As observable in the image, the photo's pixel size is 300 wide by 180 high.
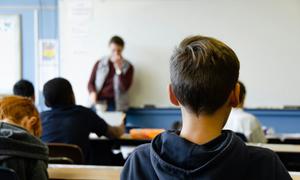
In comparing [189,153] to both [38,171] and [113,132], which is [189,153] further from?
[113,132]

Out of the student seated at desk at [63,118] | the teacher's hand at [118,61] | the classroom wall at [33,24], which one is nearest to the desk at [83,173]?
the student seated at desk at [63,118]

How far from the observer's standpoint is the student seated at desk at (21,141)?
1.65 meters

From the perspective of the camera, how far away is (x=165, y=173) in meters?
0.93

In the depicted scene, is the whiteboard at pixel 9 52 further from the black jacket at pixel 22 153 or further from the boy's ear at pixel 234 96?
the boy's ear at pixel 234 96

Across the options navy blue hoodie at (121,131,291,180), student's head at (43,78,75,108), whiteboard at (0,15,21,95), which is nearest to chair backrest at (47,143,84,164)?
student's head at (43,78,75,108)

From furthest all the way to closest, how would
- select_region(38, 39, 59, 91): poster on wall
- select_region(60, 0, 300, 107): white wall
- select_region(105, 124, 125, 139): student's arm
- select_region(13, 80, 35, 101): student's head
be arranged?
select_region(38, 39, 59, 91): poster on wall < select_region(60, 0, 300, 107): white wall < select_region(13, 80, 35, 101): student's head < select_region(105, 124, 125, 139): student's arm

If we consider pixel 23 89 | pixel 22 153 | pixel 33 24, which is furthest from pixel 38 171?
pixel 33 24

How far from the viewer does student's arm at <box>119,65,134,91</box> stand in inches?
198

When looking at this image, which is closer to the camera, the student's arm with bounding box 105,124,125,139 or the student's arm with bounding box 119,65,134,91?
the student's arm with bounding box 105,124,125,139

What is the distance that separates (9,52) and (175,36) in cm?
219

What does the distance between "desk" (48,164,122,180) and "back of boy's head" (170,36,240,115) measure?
95cm

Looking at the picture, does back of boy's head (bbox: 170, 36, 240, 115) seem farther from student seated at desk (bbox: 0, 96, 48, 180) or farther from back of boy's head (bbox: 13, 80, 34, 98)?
back of boy's head (bbox: 13, 80, 34, 98)

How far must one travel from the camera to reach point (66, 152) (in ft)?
7.98

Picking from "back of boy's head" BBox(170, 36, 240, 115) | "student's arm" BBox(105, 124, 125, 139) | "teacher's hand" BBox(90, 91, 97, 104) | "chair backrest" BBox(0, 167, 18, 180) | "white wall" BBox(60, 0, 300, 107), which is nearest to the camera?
"back of boy's head" BBox(170, 36, 240, 115)
